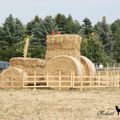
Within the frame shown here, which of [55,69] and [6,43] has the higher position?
[6,43]

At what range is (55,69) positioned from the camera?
29.2 m

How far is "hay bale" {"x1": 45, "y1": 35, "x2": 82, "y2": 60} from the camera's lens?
29734mm

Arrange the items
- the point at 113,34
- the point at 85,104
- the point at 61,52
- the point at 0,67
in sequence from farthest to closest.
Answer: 1. the point at 113,34
2. the point at 0,67
3. the point at 61,52
4. the point at 85,104

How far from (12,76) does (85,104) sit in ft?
40.2

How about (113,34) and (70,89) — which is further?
(113,34)

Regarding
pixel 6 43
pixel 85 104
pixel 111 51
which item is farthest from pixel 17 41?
pixel 85 104

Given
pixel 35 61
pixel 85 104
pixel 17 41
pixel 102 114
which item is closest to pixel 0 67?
pixel 35 61

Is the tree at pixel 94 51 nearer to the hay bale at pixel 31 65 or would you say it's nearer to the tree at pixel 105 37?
the tree at pixel 105 37

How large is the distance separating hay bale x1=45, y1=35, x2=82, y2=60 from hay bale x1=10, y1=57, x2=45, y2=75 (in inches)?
35.5

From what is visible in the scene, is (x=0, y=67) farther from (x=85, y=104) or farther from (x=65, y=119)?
(x=65, y=119)

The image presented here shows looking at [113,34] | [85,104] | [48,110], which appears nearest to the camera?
[48,110]

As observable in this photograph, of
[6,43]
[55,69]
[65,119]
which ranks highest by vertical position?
[6,43]

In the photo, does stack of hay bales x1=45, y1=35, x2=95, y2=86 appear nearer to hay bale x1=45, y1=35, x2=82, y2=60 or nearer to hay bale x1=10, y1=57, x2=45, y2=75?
hay bale x1=45, y1=35, x2=82, y2=60

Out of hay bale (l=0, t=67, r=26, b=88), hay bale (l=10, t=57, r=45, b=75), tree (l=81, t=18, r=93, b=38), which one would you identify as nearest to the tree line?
tree (l=81, t=18, r=93, b=38)
